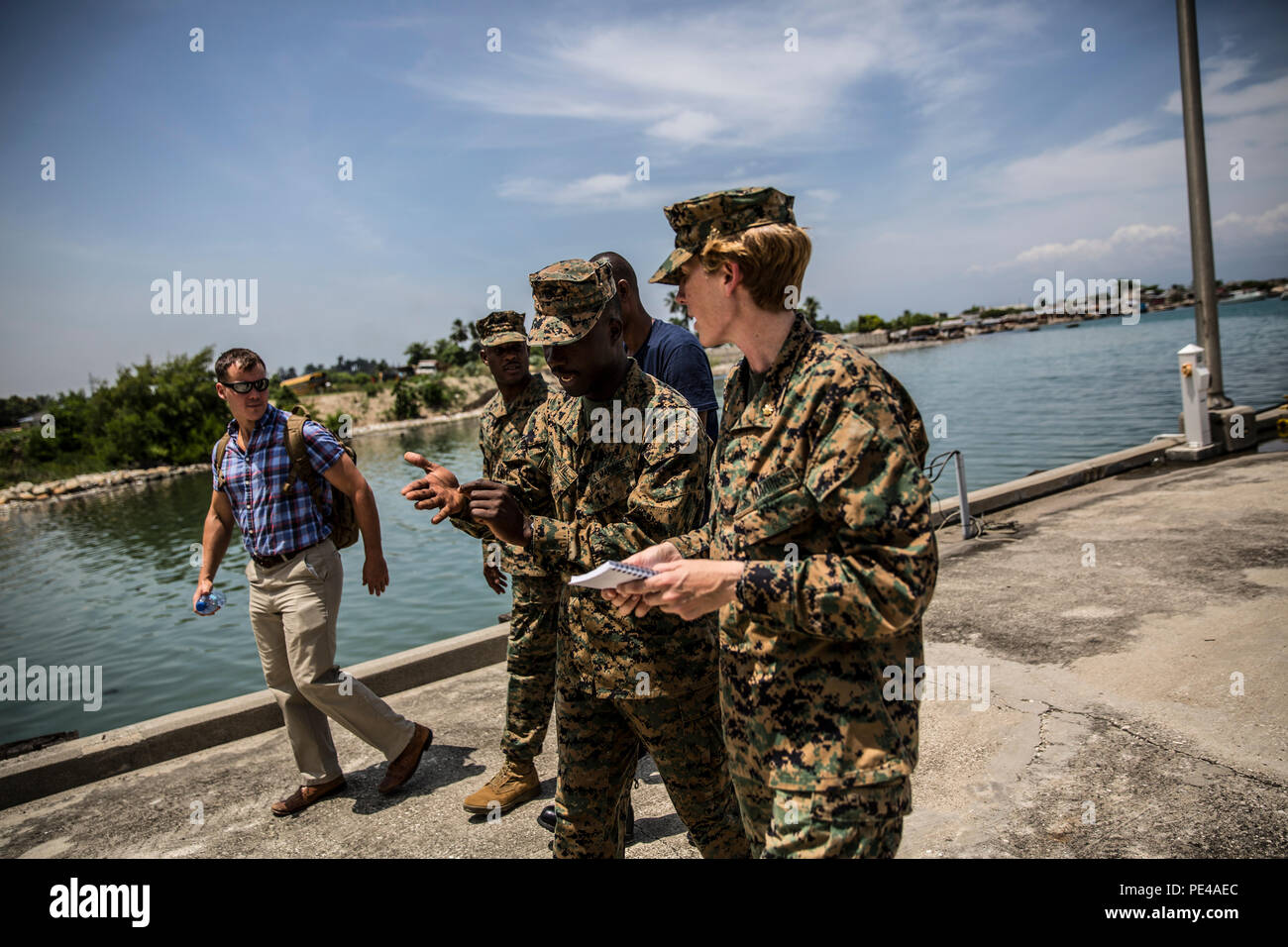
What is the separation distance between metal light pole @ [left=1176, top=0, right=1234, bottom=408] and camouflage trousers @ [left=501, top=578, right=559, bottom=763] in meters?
11.0

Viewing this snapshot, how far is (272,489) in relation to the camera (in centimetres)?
470

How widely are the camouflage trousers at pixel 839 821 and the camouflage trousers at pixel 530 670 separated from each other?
2708 millimetres

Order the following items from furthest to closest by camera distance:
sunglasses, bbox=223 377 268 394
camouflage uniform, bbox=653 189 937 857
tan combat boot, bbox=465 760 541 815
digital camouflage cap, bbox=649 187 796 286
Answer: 1. sunglasses, bbox=223 377 268 394
2. tan combat boot, bbox=465 760 541 815
3. digital camouflage cap, bbox=649 187 796 286
4. camouflage uniform, bbox=653 189 937 857

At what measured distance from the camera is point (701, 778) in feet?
10.1

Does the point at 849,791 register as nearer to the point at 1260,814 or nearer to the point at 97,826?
the point at 1260,814

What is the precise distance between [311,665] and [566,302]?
2.73 m

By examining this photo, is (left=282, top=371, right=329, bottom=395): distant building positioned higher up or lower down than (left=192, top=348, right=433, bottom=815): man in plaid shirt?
higher up

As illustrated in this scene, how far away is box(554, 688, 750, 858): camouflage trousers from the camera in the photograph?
3027 mm

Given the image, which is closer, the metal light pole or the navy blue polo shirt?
the navy blue polo shirt

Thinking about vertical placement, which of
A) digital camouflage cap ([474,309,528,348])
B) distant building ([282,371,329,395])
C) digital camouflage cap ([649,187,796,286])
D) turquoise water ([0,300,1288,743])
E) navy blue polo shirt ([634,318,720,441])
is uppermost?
distant building ([282,371,329,395])

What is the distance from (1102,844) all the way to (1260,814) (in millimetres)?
689

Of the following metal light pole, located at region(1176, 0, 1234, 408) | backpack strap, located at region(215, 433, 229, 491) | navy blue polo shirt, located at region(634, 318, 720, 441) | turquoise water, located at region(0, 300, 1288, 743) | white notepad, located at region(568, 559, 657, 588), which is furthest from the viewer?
turquoise water, located at region(0, 300, 1288, 743)

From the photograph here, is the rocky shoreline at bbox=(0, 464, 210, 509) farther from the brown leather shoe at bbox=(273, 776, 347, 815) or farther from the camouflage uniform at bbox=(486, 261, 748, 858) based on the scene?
the camouflage uniform at bbox=(486, 261, 748, 858)

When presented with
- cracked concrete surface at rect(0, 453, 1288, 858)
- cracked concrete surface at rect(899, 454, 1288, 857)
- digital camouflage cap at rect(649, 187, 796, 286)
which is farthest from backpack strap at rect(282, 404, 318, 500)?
cracked concrete surface at rect(899, 454, 1288, 857)
